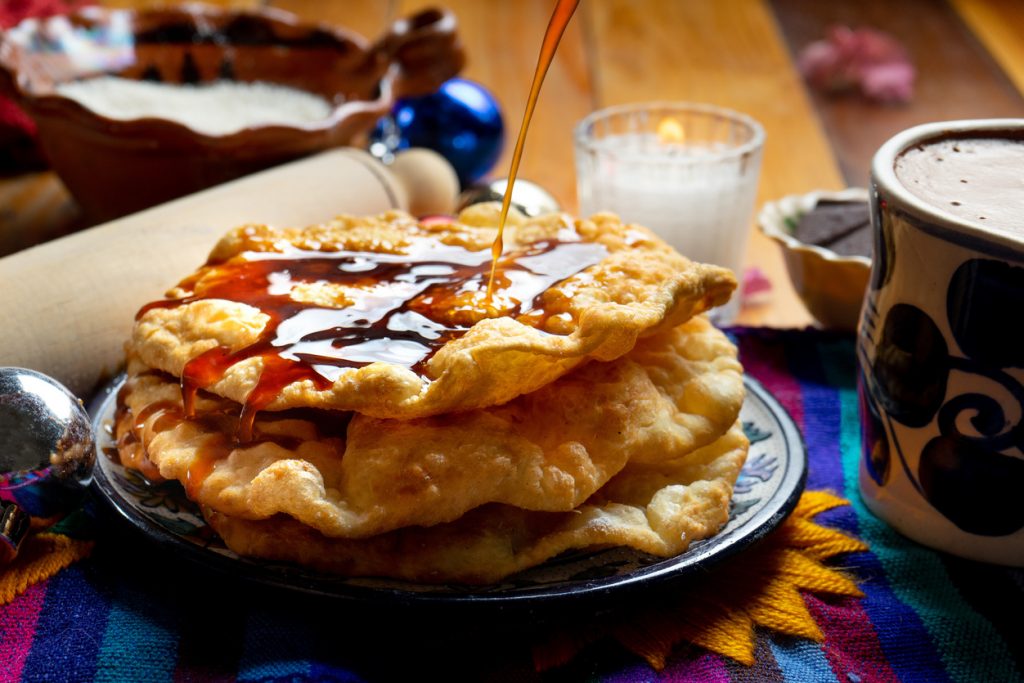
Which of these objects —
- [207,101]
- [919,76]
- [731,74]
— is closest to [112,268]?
[207,101]

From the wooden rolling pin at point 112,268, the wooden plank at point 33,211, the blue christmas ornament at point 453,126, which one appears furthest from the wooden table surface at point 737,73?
the wooden rolling pin at point 112,268

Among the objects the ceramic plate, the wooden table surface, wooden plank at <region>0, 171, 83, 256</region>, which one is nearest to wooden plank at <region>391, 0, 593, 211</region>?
the wooden table surface

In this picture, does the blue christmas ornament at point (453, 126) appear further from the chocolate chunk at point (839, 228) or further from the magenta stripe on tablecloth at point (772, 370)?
the magenta stripe on tablecloth at point (772, 370)

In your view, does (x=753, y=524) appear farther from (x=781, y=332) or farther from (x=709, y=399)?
(x=781, y=332)

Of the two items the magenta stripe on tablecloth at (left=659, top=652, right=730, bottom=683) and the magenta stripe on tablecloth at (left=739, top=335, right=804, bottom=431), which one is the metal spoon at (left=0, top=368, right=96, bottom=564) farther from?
the magenta stripe on tablecloth at (left=739, top=335, right=804, bottom=431)

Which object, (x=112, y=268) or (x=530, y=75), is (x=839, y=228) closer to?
(x=112, y=268)

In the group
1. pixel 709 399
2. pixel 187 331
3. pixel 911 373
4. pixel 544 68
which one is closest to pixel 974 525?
pixel 911 373
